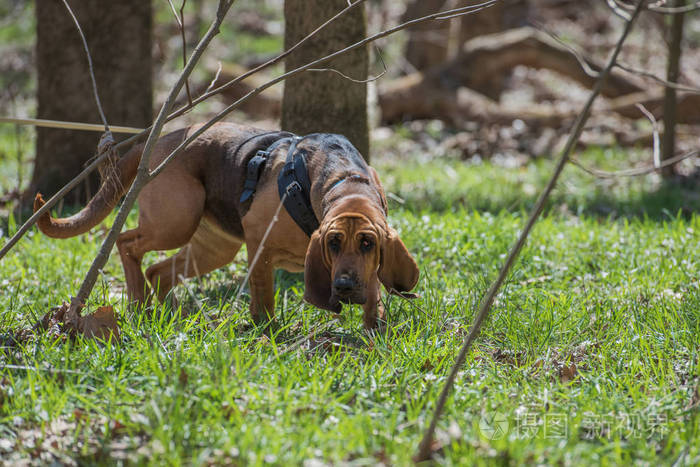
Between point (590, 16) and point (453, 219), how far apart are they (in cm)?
1460

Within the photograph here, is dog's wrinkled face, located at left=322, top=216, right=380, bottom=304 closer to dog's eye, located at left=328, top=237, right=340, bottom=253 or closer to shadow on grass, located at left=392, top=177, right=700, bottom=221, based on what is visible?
dog's eye, located at left=328, top=237, right=340, bottom=253

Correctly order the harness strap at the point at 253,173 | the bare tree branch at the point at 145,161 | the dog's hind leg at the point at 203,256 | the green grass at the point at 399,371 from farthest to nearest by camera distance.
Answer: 1. the dog's hind leg at the point at 203,256
2. the harness strap at the point at 253,173
3. the bare tree branch at the point at 145,161
4. the green grass at the point at 399,371

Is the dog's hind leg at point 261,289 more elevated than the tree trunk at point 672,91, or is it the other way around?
Answer: the tree trunk at point 672,91

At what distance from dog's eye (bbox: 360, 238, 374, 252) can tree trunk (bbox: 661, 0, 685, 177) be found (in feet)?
17.4

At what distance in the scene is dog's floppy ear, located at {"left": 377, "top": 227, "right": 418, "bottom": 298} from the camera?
3.67 metres

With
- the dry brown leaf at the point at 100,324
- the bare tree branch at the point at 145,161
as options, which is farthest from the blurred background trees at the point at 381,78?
the dry brown leaf at the point at 100,324

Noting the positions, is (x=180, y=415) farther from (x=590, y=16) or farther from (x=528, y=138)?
(x=590, y=16)

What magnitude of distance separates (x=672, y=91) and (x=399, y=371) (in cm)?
604

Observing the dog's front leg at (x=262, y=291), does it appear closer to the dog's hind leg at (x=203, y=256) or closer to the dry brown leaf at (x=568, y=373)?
the dog's hind leg at (x=203, y=256)

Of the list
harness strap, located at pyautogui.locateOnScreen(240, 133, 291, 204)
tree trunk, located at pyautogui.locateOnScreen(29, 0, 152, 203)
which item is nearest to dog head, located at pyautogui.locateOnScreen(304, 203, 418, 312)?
harness strap, located at pyautogui.locateOnScreen(240, 133, 291, 204)

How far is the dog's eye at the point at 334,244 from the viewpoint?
350cm

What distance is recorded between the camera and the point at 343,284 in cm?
342

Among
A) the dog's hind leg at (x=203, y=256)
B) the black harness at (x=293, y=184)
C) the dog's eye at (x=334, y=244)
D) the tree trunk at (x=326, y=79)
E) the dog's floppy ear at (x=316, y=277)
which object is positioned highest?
the tree trunk at (x=326, y=79)

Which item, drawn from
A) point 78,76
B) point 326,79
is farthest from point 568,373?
point 78,76
